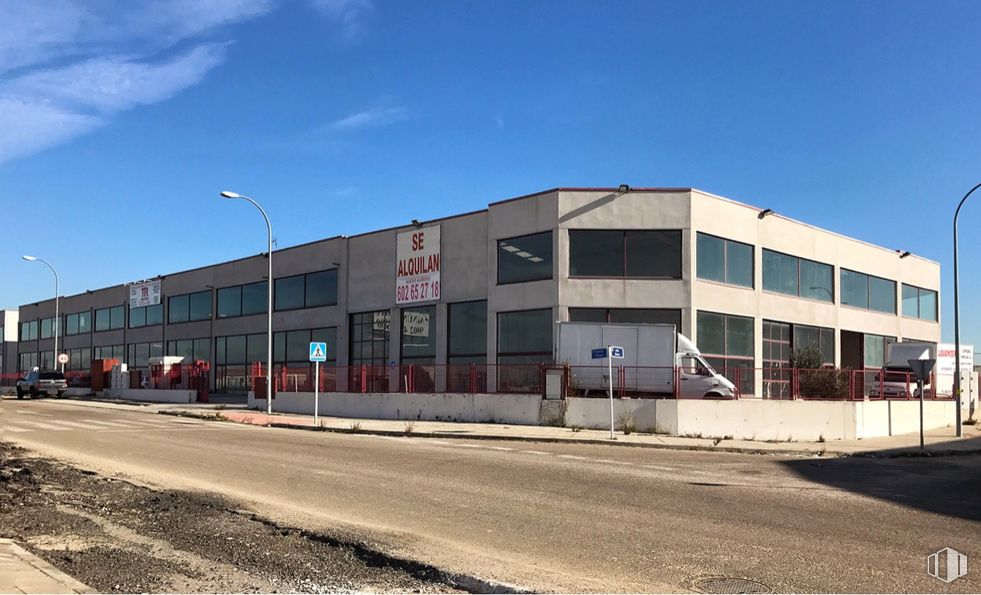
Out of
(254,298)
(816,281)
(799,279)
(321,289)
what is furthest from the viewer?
(254,298)

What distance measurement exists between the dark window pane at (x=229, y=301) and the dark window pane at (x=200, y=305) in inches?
62.1

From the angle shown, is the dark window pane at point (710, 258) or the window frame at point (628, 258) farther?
the dark window pane at point (710, 258)

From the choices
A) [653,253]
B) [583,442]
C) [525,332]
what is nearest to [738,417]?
[583,442]

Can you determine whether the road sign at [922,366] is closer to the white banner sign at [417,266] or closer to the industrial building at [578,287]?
the industrial building at [578,287]

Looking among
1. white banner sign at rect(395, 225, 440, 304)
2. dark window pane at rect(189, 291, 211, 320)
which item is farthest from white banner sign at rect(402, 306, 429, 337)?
dark window pane at rect(189, 291, 211, 320)

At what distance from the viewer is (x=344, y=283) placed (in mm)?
39500

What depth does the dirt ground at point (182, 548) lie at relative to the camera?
6445mm

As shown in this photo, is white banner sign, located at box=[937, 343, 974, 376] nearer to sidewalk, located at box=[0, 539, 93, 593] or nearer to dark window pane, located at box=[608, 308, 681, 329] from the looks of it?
dark window pane, located at box=[608, 308, 681, 329]

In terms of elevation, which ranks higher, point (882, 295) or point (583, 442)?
point (882, 295)

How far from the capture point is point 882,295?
41281mm

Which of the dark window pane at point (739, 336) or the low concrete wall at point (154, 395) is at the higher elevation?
the dark window pane at point (739, 336)

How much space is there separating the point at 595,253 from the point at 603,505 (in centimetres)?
2006

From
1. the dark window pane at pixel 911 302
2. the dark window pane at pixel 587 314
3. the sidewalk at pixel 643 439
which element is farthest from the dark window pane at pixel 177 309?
Result: the dark window pane at pixel 911 302

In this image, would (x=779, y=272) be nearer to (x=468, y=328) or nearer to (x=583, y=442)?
(x=468, y=328)
